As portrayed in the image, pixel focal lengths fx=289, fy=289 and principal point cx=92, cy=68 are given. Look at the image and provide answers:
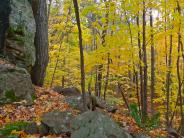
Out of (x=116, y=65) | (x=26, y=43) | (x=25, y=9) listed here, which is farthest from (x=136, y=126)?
(x=25, y=9)

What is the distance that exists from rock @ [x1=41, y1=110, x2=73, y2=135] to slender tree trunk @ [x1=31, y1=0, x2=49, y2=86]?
4.35 meters

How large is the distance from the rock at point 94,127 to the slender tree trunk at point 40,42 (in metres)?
5.18

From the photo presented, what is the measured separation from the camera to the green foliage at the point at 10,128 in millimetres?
5454

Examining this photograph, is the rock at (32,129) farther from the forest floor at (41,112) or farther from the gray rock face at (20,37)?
the gray rock face at (20,37)

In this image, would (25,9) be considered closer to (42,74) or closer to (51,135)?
(42,74)

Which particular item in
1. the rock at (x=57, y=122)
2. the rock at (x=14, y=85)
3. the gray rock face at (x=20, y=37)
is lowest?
the rock at (x=57, y=122)

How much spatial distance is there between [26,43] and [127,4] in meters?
3.67

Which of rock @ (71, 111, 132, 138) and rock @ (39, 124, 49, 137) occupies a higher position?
rock @ (71, 111, 132, 138)

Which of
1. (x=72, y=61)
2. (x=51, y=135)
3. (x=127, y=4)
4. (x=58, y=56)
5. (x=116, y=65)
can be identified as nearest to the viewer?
(x=51, y=135)

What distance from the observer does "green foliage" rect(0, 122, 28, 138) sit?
5.45 meters

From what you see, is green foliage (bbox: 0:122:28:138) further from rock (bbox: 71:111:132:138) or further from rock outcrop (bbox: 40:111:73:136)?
rock (bbox: 71:111:132:138)

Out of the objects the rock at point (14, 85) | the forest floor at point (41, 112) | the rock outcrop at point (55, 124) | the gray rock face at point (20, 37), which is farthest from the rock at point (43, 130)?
the gray rock face at point (20, 37)

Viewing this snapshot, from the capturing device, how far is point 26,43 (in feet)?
30.4

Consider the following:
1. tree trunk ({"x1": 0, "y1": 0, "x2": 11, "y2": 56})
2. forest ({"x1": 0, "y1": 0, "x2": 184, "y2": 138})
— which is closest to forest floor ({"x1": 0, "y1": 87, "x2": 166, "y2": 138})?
forest ({"x1": 0, "y1": 0, "x2": 184, "y2": 138})
